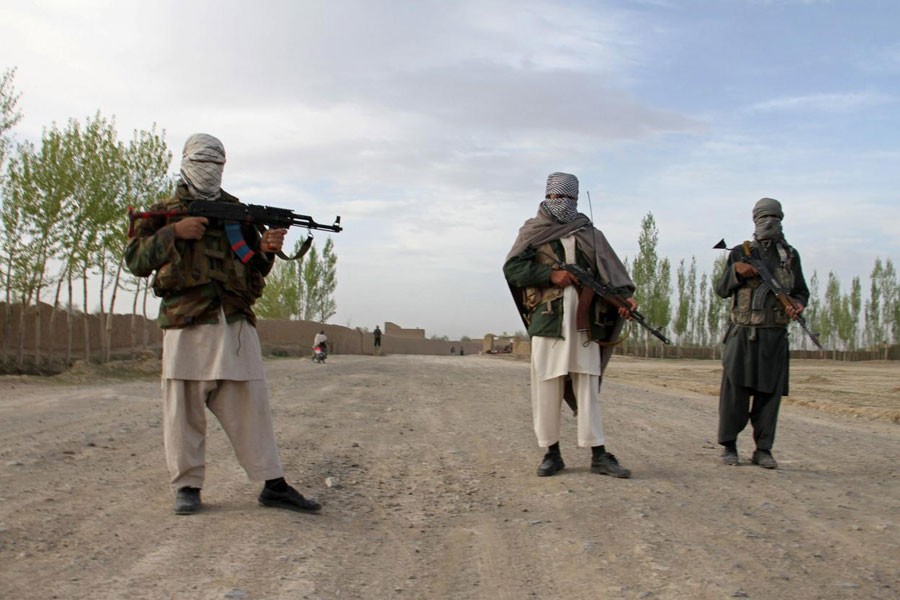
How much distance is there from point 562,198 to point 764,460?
7.26 ft

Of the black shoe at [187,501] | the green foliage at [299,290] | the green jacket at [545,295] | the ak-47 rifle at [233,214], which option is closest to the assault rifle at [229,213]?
the ak-47 rifle at [233,214]

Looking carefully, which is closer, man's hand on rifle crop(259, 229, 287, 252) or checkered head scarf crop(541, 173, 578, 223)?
man's hand on rifle crop(259, 229, 287, 252)

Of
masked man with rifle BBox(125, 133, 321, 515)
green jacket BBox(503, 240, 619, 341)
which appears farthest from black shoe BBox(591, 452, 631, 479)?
masked man with rifle BBox(125, 133, 321, 515)

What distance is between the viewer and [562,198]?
5.21 metres

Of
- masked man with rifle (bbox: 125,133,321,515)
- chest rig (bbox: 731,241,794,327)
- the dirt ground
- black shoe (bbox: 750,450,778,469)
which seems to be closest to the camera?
the dirt ground

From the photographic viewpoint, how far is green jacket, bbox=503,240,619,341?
A: 5012 millimetres

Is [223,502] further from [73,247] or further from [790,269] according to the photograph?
[73,247]

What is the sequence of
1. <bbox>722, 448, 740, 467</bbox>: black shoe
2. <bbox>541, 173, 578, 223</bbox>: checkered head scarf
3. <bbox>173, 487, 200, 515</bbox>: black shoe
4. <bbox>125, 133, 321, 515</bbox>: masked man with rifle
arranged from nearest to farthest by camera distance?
<bbox>173, 487, 200, 515</bbox>: black shoe → <bbox>125, 133, 321, 515</bbox>: masked man with rifle → <bbox>541, 173, 578, 223</bbox>: checkered head scarf → <bbox>722, 448, 740, 467</bbox>: black shoe

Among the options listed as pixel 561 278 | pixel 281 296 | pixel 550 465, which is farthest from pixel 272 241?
pixel 281 296

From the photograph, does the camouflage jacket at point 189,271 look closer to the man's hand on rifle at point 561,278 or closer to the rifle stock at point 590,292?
the man's hand on rifle at point 561,278

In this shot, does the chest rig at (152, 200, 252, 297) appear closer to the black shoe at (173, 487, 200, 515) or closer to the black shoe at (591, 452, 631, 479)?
the black shoe at (173, 487, 200, 515)

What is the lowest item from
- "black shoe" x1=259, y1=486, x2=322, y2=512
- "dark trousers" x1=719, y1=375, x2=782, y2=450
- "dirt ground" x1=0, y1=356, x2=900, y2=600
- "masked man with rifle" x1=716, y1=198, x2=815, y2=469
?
"dirt ground" x1=0, y1=356, x2=900, y2=600

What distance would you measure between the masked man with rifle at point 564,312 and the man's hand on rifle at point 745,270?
1033 millimetres

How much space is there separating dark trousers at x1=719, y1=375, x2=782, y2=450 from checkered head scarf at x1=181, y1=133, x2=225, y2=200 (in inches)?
147
